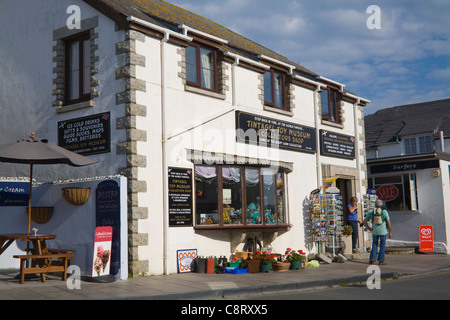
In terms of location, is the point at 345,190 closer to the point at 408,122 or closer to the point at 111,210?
the point at 111,210

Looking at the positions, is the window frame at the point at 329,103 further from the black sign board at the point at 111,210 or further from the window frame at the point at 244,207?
the black sign board at the point at 111,210

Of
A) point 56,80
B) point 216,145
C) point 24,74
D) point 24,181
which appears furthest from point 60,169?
point 216,145

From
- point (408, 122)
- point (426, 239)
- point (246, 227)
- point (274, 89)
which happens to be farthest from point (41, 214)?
point (408, 122)

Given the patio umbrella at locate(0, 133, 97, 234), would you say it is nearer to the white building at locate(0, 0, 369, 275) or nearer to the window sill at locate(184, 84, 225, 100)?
the white building at locate(0, 0, 369, 275)

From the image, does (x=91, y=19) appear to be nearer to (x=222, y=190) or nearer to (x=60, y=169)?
(x=60, y=169)

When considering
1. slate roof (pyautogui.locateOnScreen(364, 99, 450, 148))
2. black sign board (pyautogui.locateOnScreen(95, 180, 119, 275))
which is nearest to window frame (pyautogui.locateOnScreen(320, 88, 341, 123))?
black sign board (pyautogui.locateOnScreen(95, 180, 119, 275))

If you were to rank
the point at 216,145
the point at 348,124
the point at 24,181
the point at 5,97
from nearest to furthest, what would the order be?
the point at 24,181
the point at 216,145
the point at 5,97
the point at 348,124

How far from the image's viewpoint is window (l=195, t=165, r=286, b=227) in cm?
1371

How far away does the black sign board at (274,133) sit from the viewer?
49.9 ft

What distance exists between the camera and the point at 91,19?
1339 centimetres

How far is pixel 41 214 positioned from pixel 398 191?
1492 centimetres

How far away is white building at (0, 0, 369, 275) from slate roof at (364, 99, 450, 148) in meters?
17.6
